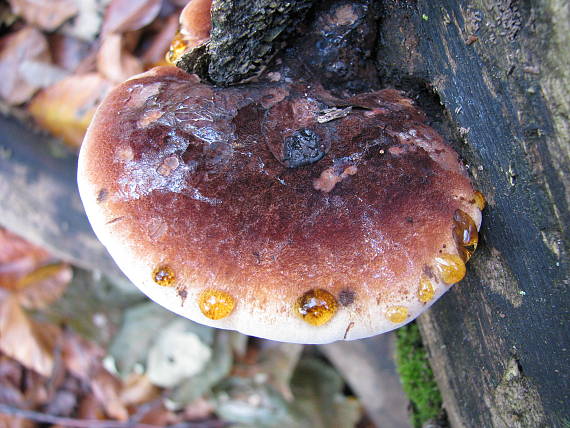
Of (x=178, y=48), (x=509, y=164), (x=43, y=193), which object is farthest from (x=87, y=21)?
(x=509, y=164)

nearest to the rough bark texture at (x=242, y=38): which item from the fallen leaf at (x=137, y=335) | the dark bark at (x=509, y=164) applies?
the dark bark at (x=509, y=164)

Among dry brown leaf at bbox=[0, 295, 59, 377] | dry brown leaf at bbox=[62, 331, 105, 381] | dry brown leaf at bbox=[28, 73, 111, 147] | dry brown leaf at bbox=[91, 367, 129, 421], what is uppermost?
dry brown leaf at bbox=[28, 73, 111, 147]

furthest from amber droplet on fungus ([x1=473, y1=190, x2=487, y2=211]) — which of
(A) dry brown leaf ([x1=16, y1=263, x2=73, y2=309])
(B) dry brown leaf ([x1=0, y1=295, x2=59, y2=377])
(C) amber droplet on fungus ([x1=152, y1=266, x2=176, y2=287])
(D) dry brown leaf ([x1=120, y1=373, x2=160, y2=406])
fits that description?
(B) dry brown leaf ([x1=0, y1=295, x2=59, y2=377])

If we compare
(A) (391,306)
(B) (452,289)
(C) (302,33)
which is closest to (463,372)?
(B) (452,289)

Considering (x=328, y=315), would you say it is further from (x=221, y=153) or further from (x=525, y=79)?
(x=525, y=79)

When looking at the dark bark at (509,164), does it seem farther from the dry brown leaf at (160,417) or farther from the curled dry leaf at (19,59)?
the dry brown leaf at (160,417)

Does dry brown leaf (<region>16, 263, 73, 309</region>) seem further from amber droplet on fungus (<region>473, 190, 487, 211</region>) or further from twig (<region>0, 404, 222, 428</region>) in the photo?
amber droplet on fungus (<region>473, 190, 487, 211</region>)
